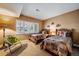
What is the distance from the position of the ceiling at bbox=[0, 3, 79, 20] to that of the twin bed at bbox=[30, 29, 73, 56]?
366 mm

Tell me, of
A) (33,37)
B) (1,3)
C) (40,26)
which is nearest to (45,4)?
(40,26)

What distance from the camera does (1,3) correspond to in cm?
211

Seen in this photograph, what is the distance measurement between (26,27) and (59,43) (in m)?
0.68

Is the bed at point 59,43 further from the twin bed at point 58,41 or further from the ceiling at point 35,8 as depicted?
the ceiling at point 35,8

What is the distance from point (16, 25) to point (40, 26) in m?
0.45

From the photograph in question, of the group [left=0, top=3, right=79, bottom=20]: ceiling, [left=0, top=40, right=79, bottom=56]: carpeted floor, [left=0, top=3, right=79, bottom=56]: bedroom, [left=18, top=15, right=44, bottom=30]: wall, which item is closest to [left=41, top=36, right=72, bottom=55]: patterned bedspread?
[left=0, top=3, right=79, bottom=56]: bedroom

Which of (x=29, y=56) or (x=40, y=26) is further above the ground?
(x=40, y=26)

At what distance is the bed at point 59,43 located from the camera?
6.86 ft

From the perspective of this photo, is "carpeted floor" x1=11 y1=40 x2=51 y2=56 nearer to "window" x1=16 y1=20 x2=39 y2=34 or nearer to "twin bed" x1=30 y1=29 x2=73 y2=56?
"twin bed" x1=30 y1=29 x2=73 y2=56

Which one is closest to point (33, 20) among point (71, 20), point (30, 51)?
point (30, 51)

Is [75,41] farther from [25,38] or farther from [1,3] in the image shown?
[1,3]

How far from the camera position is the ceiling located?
6.94ft

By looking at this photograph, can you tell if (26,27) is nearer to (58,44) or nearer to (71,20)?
(58,44)

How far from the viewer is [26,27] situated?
2203 mm
